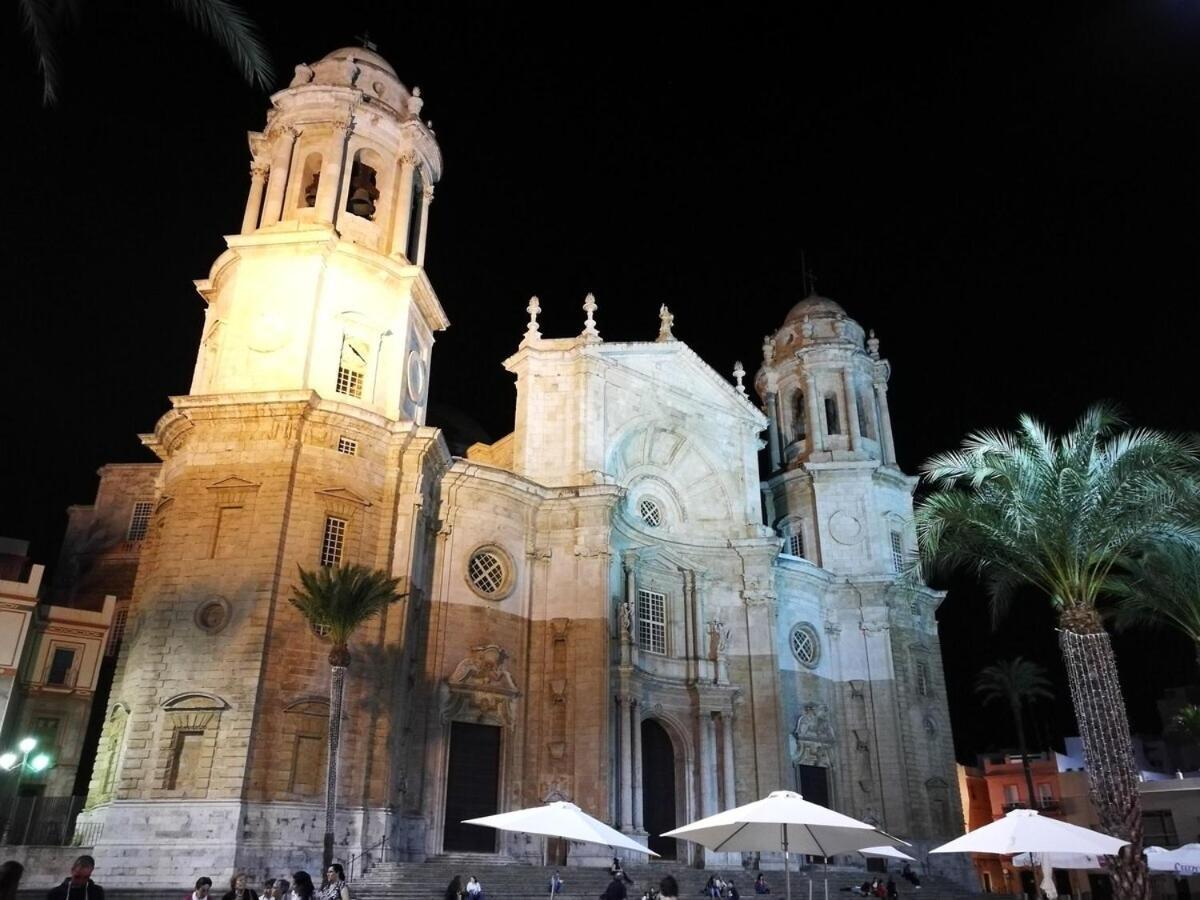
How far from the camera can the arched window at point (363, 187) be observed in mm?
31734

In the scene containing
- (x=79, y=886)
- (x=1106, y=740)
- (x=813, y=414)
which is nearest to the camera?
(x=79, y=886)

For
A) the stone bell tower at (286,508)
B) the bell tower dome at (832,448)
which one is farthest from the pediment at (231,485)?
the bell tower dome at (832,448)

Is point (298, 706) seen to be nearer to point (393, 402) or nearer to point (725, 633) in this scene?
point (393, 402)

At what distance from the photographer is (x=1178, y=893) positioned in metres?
37.2

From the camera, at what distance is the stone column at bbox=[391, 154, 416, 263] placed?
31.1 meters

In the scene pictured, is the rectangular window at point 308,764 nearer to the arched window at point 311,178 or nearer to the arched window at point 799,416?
the arched window at point 311,178

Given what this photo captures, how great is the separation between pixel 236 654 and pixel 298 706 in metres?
2.00

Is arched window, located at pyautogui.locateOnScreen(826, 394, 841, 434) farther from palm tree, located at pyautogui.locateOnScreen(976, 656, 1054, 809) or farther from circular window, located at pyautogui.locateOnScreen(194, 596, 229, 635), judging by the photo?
circular window, located at pyautogui.locateOnScreen(194, 596, 229, 635)

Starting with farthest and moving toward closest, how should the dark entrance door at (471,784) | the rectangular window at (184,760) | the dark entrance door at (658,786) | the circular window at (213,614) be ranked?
the dark entrance door at (658,786) → the dark entrance door at (471,784) → the circular window at (213,614) → the rectangular window at (184,760)

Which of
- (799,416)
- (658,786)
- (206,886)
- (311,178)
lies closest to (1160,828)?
(799,416)

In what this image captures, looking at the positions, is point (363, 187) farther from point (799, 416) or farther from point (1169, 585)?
point (1169, 585)

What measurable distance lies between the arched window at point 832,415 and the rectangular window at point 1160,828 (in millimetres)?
21650

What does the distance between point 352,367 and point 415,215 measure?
7.58m

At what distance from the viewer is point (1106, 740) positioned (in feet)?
56.4
